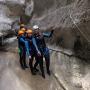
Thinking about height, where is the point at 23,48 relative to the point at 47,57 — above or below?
above

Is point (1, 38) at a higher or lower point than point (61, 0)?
lower

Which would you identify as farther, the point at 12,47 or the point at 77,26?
the point at 12,47

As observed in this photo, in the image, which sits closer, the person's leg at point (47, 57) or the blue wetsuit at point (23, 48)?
the person's leg at point (47, 57)

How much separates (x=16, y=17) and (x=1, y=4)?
4.58ft

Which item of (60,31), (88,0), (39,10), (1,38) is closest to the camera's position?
(88,0)

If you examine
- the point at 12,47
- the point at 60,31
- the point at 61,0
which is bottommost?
the point at 12,47

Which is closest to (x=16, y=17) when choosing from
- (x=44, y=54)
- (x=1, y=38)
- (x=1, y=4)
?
(x=1, y=4)

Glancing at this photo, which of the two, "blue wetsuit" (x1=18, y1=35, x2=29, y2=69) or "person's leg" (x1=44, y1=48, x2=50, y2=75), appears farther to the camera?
"blue wetsuit" (x1=18, y1=35, x2=29, y2=69)

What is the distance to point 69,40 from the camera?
12.2 metres

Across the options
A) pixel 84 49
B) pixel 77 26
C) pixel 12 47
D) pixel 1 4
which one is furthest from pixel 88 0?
pixel 1 4

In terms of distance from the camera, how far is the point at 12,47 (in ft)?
49.6

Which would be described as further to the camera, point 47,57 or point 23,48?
point 23,48

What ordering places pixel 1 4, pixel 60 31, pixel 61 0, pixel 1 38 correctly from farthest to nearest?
pixel 1 4 < pixel 1 38 < pixel 61 0 < pixel 60 31

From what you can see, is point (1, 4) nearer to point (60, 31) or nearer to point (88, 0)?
point (60, 31)
